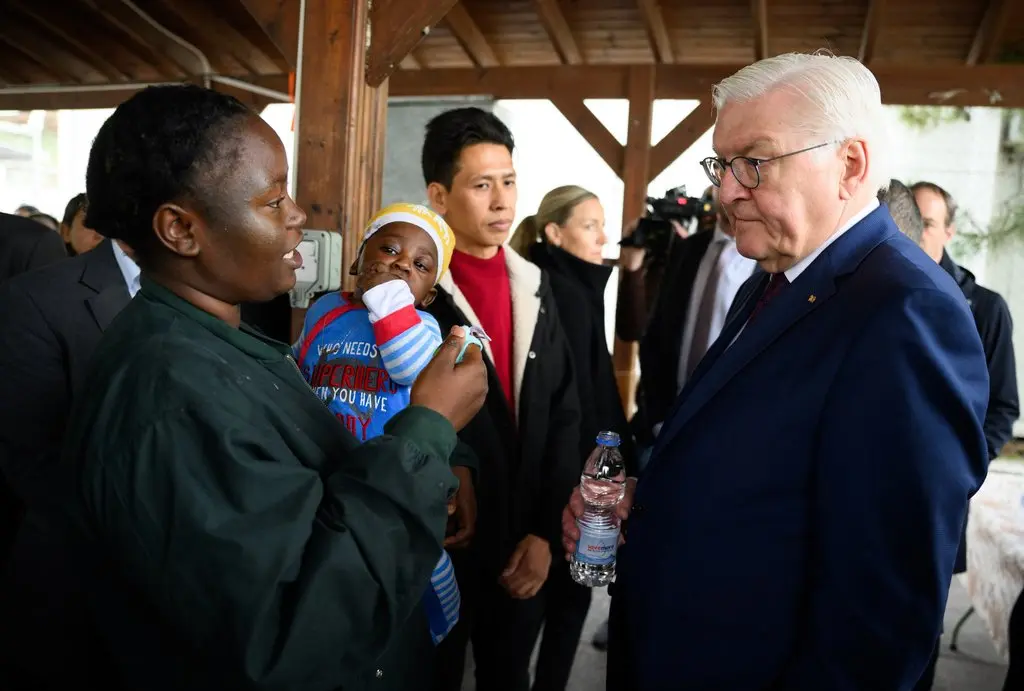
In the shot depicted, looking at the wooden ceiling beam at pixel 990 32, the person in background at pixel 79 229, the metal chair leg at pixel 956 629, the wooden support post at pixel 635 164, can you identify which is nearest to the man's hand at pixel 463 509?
the person in background at pixel 79 229

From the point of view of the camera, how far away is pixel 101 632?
1026mm

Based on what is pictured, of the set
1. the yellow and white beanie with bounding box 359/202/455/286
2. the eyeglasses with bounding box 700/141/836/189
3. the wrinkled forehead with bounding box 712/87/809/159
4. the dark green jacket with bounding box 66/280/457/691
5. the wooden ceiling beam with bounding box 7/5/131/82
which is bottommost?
the dark green jacket with bounding box 66/280/457/691

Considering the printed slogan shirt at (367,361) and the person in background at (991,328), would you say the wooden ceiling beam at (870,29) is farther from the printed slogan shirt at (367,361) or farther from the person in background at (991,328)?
the printed slogan shirt at (367,361)

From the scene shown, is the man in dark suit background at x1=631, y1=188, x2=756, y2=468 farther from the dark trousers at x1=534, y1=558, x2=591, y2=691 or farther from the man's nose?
the man's nose

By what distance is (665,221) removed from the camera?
3.75 meters

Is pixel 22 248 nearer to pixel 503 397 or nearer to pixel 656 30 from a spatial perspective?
pixel 503 397

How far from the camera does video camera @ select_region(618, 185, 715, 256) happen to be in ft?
12.3

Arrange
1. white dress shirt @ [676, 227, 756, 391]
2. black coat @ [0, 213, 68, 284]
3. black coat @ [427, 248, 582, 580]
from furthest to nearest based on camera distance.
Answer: black coat @ [0, 213, 68, 284] → white dress shirt @ [676, 227, 756, 391] → black coat @ [427, 248, 582, 580]

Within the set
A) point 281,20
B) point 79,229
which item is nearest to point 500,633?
point 281,20

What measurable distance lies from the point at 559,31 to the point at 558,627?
207 inches

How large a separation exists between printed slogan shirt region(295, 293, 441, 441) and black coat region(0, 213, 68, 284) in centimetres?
210

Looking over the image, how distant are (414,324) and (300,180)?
4.34 feet

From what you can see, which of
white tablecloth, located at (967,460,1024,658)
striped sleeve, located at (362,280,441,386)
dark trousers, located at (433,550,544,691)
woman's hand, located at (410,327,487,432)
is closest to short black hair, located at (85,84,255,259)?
woman's hand, located at (410,327,487,432)

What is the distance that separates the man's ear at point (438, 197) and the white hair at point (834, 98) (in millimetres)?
1096
